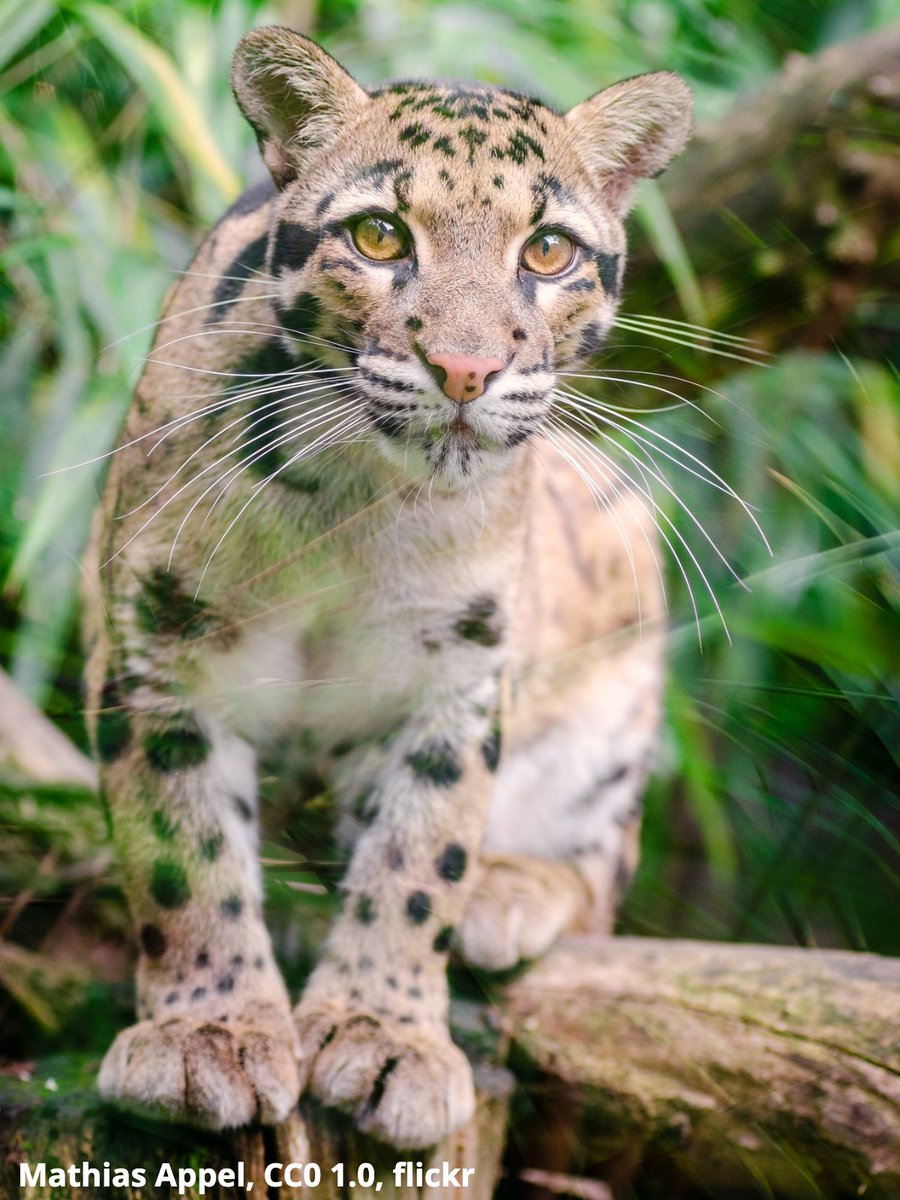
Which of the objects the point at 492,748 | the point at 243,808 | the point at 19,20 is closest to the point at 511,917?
the point at 492,748

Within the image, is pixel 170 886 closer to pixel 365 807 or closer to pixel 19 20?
pixel 365 807

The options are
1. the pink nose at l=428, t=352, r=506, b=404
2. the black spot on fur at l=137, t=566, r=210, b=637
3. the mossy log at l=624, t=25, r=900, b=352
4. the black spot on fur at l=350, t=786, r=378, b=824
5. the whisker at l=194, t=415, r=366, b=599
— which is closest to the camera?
the pink nose at l=428, t=352, r=506, b=404

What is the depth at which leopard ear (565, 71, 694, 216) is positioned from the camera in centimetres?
206

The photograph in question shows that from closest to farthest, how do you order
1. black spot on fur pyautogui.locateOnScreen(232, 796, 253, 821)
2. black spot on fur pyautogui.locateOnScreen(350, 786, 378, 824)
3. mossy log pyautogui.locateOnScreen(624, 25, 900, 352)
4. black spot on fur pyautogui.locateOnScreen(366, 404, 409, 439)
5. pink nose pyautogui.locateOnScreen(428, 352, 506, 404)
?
pink nose pyautogui.locateOnScreen(428, 352, 506, 404), black spot on fur pyautogui.locateOnScreen(366, 404, 409, 439), black spot on fur pyautogui.locateOnScreen(232, 796, 253, 821), black spot on fur pyautogui.locateOnScreen(350, 786, 378, 824), mossy log pyautogui.locateOnScreen(624, 25, 900, 352)

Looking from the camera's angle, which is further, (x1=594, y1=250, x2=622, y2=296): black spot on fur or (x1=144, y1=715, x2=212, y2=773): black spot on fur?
(x1=144, y1=715, x2=212, y2=773): black spot on fur

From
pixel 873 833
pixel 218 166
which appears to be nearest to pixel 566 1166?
pixel 873 833

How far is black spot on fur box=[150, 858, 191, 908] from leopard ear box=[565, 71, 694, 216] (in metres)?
1.46

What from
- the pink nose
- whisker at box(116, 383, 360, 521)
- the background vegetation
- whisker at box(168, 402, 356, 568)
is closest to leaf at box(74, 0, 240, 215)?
the background vegetation

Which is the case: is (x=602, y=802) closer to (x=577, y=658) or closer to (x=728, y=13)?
(x=577, y=658)

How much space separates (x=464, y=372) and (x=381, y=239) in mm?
305

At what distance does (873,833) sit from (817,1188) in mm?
633

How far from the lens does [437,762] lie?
2.38m

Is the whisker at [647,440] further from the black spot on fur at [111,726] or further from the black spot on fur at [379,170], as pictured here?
the black spot on fur at [111,726]

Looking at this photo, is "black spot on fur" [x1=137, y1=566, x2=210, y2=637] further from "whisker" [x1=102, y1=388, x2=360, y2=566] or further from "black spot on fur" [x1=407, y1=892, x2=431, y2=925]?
"black spot on fur" [x1=407, y1=892, x2=431, y2=925]
